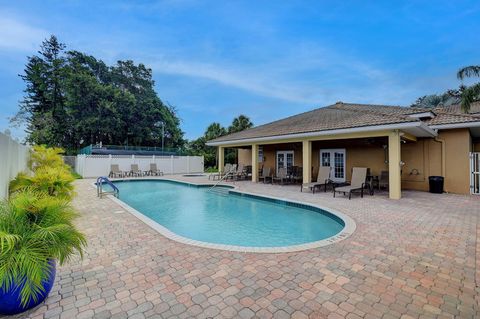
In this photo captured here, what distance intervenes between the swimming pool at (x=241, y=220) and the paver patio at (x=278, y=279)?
0.86m

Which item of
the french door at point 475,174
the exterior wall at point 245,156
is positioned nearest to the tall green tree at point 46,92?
the exterior wall at point 245,156

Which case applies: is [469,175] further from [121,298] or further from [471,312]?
[121,298]

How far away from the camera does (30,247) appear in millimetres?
2674

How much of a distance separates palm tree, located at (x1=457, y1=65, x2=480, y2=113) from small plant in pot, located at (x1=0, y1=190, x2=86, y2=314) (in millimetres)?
15707

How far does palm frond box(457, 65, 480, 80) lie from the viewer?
11.8m

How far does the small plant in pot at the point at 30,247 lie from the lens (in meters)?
2.51

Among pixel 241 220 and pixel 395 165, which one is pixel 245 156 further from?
pixel 241 220

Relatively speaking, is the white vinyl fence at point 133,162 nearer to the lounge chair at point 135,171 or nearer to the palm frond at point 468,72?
the lounge chair at point 135,171

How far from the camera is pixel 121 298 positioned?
305cm

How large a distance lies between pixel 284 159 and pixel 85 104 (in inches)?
1178

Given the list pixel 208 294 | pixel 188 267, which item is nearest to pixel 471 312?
pixel 208 294

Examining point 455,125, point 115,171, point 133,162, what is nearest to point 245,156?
point 133,162

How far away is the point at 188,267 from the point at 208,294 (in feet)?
2.89

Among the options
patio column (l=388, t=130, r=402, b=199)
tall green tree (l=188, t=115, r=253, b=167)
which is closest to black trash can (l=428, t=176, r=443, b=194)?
patio column (l=388, t=130, r=402, b=199)
